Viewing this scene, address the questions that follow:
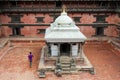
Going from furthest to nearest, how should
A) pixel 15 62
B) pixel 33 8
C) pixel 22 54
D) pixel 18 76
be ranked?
pixel 33 8 < pixel 22 54 < pixel 15 62 < pixel 18 76

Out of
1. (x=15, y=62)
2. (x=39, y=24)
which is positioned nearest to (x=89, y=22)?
(x=39, y=24)

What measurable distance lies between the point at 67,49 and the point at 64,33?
1.83 meters

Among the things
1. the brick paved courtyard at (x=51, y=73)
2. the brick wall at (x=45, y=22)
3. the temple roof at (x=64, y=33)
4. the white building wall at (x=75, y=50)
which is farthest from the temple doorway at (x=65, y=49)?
the brick wall at (x=45, y=22)

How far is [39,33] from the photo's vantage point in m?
31.0

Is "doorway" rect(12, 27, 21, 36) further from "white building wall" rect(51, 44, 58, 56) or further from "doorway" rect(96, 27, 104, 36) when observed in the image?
"white building wall" rect(51, 44, 58, 56)

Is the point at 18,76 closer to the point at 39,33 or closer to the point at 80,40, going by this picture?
the point at 80,40

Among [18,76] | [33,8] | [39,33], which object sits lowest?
[18,76]

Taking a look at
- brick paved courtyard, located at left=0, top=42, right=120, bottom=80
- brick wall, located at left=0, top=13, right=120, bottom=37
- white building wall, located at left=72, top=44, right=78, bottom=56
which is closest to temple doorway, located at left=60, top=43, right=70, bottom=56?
white building wall, located at left=72, top=44, right=78, bottom=56

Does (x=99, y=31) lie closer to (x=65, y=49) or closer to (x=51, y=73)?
(x=65, y=49)

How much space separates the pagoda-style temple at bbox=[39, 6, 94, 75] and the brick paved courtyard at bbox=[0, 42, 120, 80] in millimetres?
760

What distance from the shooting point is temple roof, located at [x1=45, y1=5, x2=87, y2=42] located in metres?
18.0

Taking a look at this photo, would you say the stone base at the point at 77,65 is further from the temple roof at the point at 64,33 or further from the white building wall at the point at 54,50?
the temple roof at the point at 64,33

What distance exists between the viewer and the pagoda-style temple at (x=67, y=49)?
17.5 m

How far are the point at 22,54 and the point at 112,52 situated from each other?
33.8 feet
